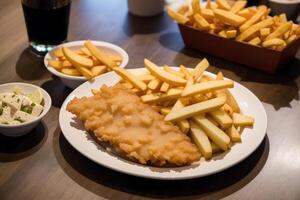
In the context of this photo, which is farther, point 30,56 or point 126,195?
point 30,56

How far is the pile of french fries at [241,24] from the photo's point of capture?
1424 mm

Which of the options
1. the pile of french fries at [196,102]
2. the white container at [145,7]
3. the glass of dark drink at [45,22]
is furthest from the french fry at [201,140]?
the white container at [145,7]

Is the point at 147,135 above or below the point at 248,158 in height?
above

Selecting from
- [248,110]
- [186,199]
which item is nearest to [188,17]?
[248,110]

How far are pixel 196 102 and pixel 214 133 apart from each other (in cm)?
11

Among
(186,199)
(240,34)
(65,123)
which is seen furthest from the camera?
(240,34)

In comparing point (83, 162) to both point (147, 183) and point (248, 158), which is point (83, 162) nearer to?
point (147, 183)

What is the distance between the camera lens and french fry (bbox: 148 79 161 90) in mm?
1188

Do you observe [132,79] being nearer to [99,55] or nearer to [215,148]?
[99,55]

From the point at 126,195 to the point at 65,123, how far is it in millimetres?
251

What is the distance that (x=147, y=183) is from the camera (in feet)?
3.48

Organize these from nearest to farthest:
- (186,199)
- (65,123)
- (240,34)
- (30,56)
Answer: (186,199) < (65,123) < (240,34) < (30,56)

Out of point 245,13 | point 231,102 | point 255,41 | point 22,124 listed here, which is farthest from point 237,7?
point 22,124

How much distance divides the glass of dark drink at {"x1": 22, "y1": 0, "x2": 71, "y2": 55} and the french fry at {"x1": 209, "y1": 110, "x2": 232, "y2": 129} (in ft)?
2.27
